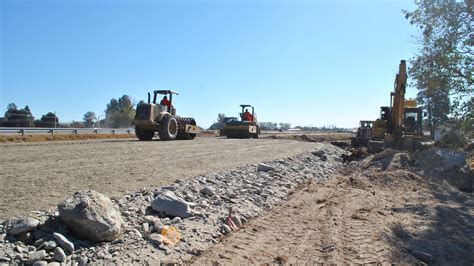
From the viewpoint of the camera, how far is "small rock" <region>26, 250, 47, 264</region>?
4340 mm

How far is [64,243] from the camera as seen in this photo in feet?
15.4

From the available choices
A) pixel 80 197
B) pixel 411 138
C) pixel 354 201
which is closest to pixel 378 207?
pixel 354 201

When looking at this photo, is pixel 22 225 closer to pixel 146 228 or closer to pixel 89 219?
Result: pixel 89 219

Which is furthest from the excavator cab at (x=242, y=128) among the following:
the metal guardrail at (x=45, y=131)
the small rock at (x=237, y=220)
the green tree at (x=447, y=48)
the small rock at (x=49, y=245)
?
the small rock at (x=49, y=245)

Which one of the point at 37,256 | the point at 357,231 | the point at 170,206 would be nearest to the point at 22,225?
the point at 37,256

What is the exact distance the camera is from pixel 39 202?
19.8ft

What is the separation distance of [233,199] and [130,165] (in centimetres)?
384

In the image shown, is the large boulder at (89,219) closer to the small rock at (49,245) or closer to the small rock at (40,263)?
the small rock at (49,245)

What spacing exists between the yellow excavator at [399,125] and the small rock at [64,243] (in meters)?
18.2

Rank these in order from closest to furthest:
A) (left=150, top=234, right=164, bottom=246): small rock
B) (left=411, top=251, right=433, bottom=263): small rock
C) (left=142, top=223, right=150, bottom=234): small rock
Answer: (left=150, top=234, right=164, bottom=246): small rock → (left=142, top=223, right=150, bottom=234): small rock → (left=411, top=251, right=433, bottom=263): small rock

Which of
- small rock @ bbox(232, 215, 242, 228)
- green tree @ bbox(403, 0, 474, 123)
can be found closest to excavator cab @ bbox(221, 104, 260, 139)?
green tree @ bbox(403, 0, 474, 123)

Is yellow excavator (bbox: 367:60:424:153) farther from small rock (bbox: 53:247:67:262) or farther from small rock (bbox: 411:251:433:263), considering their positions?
small rock (bbox: 53:247:67:262)

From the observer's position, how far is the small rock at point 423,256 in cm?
570

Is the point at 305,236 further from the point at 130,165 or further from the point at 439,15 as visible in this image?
the point at 439,15
